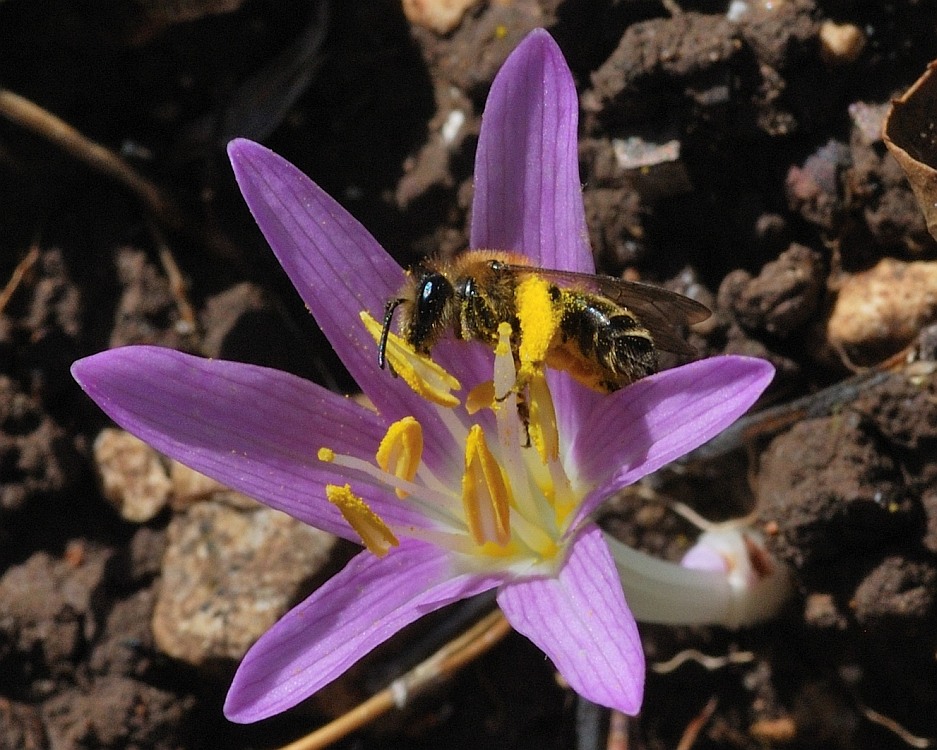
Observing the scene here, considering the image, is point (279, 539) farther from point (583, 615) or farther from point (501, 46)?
point (501, 46)

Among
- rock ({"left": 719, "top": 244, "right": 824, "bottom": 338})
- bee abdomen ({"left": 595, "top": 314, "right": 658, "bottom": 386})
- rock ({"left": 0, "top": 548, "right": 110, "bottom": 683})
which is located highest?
bee abdomen ({"left": 595, "top": 314, "right": 658, "bottom": 386})

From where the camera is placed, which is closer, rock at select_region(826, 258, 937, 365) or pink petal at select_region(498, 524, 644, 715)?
pink petal at select_region(498, 524, 644, 715)

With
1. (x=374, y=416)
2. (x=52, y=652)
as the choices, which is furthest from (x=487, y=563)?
(x=52, y=652)

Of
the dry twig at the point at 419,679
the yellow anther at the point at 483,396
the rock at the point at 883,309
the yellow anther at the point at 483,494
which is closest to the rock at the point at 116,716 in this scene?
the dry twig at the point at 419,679

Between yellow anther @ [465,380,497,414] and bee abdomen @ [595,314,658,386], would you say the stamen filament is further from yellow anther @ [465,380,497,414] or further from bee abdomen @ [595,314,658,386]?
bee abdomen @ [595,314,658,386]

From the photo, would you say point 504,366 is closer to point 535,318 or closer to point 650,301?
point 535,318

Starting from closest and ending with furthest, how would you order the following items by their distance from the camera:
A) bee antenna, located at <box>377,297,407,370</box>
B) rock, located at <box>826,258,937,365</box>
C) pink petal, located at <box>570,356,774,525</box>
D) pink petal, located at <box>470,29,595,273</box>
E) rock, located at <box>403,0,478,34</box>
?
pink petal, located at <box>570,356,774,525</box> < bee antenna, located at <box>377,297,407,370</box> < pink petal, located at <box>470,29,595,273</box> < rock, located at <box>826,258,937,365</box> < rock, located at <box>403,0,478,34</box>

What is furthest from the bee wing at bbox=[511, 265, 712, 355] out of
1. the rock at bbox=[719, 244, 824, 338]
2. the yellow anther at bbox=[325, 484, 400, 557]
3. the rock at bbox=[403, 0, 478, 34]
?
the rock at bbox=[403, 0, 478, 34]
